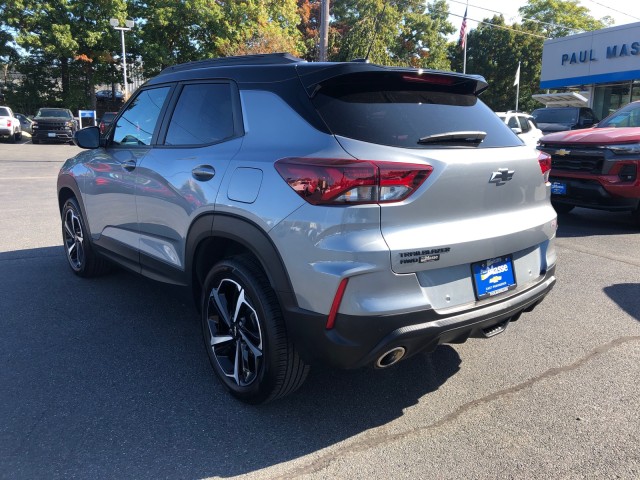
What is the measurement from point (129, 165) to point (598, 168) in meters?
6.03

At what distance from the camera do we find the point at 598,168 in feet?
23.5

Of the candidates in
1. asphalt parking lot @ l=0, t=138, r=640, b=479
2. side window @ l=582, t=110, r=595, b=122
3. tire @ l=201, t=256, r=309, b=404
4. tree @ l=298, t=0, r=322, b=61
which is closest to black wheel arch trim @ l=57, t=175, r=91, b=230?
asphalt parking lot @ l=0, t=138, r=640, b=479

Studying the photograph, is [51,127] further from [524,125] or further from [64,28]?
[524,125]

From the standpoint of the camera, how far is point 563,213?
342 inches

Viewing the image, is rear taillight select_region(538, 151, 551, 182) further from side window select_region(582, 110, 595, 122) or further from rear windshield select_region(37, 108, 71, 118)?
rear windshield select_region(37, 108, 71, 118)

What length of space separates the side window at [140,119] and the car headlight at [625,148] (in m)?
5.86

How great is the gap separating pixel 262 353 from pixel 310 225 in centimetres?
77

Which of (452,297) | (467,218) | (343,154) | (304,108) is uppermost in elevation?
(304,108)

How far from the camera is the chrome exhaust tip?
248 centimetres

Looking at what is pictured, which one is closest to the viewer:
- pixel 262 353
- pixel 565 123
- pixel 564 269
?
pixel 262 353

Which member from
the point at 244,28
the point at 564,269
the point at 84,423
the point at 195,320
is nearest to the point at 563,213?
the point at 564,269

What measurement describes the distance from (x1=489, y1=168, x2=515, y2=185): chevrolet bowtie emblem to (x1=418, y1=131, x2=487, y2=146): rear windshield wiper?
194 millimetres

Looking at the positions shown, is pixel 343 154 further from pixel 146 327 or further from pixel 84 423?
pixel 146 327

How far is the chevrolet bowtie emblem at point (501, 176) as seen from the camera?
280cm
